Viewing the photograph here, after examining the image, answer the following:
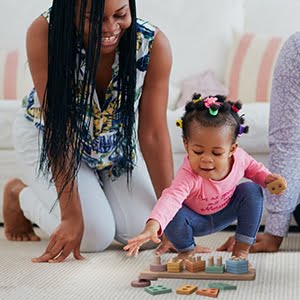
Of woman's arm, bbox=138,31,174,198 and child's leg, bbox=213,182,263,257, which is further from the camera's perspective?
woman's arm, bbox=138,31,174,198

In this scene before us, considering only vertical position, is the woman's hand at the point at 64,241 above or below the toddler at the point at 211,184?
below

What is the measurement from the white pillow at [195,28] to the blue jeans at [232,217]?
1452 mm

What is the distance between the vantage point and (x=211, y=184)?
1.91m

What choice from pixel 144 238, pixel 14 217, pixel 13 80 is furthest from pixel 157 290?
pixel 13 80

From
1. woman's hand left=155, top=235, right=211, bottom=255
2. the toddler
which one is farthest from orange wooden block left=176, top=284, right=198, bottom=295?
woman's hand left=155, top=235, right=211, bottom=255

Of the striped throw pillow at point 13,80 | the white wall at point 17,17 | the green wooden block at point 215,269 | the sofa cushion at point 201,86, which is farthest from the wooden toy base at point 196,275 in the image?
the white wall at point 17,17

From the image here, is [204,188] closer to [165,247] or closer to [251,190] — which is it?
[251,190]

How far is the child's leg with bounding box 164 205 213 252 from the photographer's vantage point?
1.95 m

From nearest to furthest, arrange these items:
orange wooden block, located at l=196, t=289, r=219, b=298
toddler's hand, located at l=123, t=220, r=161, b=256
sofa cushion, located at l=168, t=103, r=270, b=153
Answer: toddler's hand, located at l=123, t=220, r=161, b=256 → orange wooden block, located at l=196, t=289, r=219, b=298 → sofa cushion, located at l=168, t=103, r=270, b=153

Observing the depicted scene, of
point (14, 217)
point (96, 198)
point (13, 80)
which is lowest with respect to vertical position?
point (14, 217)

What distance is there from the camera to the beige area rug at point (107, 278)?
1.72 metres

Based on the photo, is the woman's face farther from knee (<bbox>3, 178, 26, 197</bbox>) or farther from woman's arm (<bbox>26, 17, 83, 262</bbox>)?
knee (<bbox>3, 178, 26, 197</bbox>)

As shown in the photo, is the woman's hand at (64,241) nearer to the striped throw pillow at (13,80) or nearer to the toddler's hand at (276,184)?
the toddler's hand at (276,184)

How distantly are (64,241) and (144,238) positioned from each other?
491 millimetres
